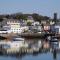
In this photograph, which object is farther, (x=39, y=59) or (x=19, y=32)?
(x=19, y=32)

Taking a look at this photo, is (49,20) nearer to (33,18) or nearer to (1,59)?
(33,18)

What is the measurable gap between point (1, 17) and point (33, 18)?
5683 millimetres

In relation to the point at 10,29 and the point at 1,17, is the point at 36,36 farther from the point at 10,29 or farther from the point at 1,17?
the point at 1,17

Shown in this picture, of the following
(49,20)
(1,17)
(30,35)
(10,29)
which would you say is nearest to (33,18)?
(49,20)

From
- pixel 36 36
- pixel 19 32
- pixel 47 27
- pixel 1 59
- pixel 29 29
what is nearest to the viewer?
pixel 1 59

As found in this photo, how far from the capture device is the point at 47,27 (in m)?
42.8

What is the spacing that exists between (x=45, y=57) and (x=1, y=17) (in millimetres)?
35634

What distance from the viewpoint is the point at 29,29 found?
131ft

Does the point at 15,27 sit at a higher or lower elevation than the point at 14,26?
lower

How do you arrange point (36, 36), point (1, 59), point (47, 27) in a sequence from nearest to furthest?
point (1, 59) → point (36, 36) → point (47, 27)

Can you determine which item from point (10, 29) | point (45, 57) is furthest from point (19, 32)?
point (45, 57)

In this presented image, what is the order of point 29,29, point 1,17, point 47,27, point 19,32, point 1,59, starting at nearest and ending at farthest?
point 1,59 < point 19,32 < point 29,29 < point 47,27 < point 1,17

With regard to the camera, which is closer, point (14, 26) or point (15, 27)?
point (15, 27)

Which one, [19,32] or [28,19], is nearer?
[19,32]
